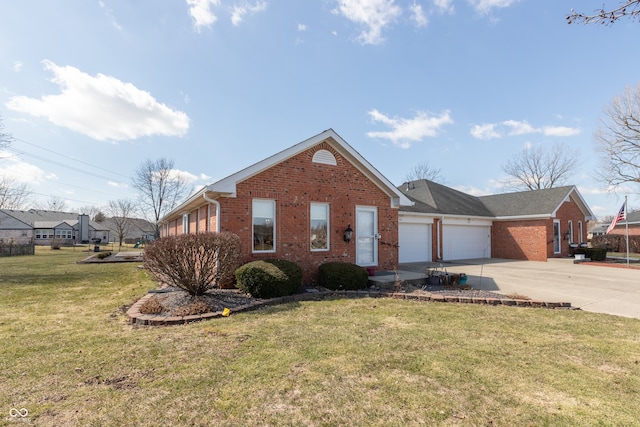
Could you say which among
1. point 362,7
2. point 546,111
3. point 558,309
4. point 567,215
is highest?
point 362,7

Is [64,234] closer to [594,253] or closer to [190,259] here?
[190,259]

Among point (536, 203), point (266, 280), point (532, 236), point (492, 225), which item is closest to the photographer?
point (266, 280)

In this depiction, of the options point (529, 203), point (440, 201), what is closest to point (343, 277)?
point (440, 201)

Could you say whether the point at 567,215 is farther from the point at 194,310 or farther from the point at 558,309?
the point at 194,310

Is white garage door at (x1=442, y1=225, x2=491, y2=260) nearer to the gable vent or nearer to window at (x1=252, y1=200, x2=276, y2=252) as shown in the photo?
the gable vent

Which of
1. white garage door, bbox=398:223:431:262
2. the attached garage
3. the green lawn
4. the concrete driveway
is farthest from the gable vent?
white garage door, bbox=398:223:431:262

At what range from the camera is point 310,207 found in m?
10.4

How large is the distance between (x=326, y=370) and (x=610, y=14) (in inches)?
196

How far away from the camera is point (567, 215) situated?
2064cm

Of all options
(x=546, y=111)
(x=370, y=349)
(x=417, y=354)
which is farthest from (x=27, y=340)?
(x=546, y=111)

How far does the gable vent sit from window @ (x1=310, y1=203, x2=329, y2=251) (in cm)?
143

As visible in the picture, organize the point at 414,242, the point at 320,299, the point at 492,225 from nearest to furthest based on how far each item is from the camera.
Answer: the point at 320,299
the point at 414,242
the point at 492,225

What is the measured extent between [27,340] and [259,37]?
10516 mm

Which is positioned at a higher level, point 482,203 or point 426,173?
point 426,173
